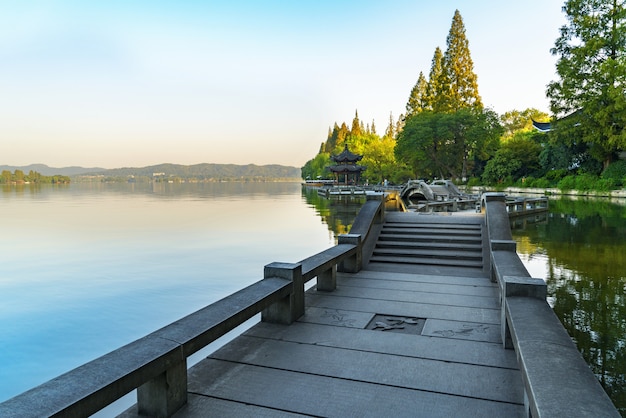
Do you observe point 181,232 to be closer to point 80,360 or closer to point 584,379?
point 80,360

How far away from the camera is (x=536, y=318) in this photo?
3.39 meters

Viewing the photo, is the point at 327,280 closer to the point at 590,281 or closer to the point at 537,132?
the point at 590,281

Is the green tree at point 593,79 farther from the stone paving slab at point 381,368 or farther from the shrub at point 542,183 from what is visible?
the stone paving slab at point 381,368

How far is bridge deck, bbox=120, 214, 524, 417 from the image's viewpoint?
304cm

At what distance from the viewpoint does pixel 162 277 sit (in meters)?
12.0

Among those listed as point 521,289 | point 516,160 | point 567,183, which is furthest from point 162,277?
point 516,160

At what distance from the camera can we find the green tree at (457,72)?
181 ft

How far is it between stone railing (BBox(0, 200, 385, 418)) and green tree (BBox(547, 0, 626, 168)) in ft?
120

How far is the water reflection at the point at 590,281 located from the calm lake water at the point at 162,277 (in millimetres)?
24

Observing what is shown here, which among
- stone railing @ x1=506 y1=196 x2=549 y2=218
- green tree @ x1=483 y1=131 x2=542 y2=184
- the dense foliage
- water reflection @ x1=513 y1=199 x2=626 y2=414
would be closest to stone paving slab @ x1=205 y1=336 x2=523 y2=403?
water reflection @ x1=513 y1=199 x2=626 y2=414

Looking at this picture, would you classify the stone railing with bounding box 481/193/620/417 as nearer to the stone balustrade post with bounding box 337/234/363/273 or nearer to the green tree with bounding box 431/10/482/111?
the stone balustrade post with bounding box 337/234/363/273

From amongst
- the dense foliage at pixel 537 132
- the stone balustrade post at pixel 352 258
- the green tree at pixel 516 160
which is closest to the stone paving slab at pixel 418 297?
the stone balustrade post at pixel 352 258

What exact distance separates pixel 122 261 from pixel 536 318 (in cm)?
1374

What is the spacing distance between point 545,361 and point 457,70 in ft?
191
